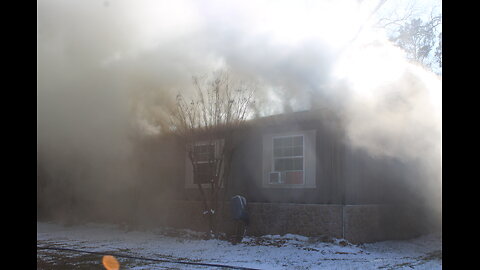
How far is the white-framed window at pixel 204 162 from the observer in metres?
11.8

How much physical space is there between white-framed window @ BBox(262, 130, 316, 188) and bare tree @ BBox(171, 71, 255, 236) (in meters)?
1.00

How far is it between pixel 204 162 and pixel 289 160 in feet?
9.33

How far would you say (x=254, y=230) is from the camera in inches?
450

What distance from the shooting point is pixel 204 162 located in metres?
13.0

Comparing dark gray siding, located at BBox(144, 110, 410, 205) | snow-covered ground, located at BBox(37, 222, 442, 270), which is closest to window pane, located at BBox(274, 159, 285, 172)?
dark gray siding, located at BBox(144, 110, 410, 205)

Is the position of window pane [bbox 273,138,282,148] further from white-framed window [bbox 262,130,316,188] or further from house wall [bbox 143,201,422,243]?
house wall [bbox 143,201,422,243]

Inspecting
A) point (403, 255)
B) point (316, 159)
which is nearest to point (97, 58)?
point (316, 159)

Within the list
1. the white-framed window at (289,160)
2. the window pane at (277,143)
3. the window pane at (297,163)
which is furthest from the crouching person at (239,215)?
the window pane at (277,143)

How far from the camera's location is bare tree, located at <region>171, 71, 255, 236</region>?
1143 cm

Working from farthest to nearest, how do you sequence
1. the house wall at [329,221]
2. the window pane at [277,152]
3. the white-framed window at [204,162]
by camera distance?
1. the white-framed window at [204,162]
2. the window pane at [277,152]
3. the house wall at [329,221]

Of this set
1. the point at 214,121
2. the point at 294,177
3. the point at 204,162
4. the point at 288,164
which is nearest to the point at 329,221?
the point at 294,177

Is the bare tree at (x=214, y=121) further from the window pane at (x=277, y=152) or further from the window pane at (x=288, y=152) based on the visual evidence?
the window pane at (x=288, y=152)

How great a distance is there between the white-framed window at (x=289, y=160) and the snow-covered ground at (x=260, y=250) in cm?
138
